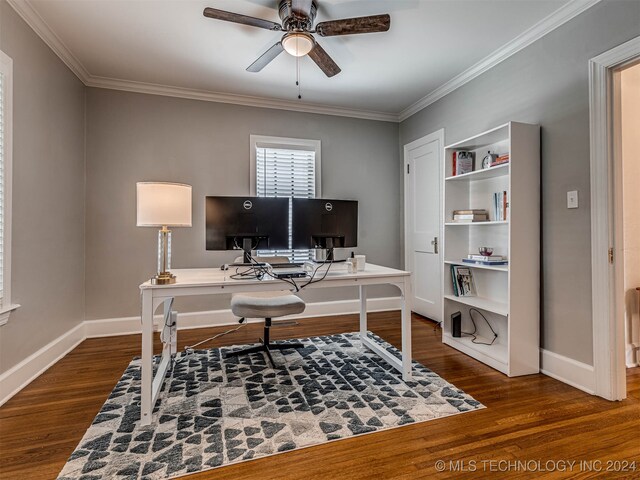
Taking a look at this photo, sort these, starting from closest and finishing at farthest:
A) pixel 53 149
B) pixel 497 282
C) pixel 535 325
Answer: pixel 535 325
pixel 53 149
pixel 497 282

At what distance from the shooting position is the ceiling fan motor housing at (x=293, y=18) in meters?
2.18

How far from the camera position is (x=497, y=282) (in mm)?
A: 2918

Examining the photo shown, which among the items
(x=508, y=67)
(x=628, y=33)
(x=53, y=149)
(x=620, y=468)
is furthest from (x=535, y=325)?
(x=53, y=149)

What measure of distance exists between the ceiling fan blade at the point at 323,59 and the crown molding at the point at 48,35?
6.44 ft

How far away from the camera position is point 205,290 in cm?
197

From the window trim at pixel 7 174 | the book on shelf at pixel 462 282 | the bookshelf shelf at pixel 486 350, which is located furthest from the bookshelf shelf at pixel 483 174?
the window trim at pixel 7 174

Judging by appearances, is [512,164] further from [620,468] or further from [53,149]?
[53,149]

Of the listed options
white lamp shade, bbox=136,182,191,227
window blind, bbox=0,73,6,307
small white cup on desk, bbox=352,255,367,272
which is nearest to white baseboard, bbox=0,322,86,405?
window blind, bbox=0,73,6,307

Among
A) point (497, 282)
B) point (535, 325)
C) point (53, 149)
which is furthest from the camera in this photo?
point (497, 282)

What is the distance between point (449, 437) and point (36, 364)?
284 cm

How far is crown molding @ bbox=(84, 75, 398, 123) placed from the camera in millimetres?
3416

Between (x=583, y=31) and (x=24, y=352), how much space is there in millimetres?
4414

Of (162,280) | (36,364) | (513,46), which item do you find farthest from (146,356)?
(513,46)

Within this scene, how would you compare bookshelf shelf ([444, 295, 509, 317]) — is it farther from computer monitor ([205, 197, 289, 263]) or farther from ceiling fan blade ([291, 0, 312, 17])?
ceiling fan blade ([291, 0, 312, 17])
